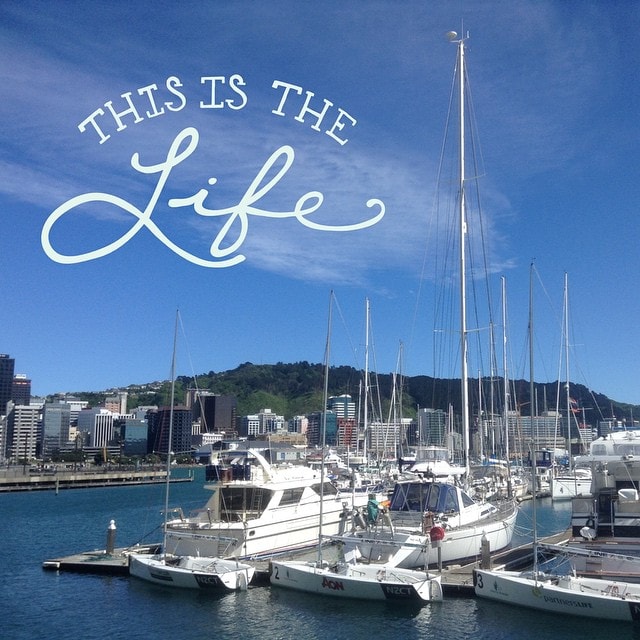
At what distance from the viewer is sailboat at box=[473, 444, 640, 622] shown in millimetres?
18938

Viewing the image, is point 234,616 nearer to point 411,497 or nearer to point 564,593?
point 411,497

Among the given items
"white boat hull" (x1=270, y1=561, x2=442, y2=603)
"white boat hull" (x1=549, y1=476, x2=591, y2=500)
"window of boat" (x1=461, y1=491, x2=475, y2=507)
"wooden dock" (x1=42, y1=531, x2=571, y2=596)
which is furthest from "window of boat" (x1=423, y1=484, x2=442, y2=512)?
"white boat hull" (x1=549, y1=476, x2=591, y2=500)

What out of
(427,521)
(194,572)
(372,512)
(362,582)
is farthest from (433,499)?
(194,572)

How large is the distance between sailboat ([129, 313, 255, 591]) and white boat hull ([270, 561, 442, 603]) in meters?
1.37

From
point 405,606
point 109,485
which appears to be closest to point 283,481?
point 405,606

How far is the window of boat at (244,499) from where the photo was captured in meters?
28.0

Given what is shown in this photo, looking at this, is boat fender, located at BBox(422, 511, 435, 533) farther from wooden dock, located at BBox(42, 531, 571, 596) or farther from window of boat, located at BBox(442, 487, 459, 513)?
wooden dock, located at BBox(42, 531, 571, 596)

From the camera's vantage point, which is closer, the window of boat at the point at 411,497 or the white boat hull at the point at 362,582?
the white boat hull at the point at 362,582

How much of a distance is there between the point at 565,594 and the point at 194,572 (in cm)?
1111

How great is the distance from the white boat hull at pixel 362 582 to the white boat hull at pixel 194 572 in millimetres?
1377

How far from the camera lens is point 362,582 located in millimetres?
21453

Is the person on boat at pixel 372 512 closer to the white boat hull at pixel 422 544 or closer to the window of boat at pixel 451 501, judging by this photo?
the white boat hull at pixel 422 544

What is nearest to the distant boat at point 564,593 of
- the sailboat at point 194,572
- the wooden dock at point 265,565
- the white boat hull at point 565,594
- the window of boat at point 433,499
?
the white boat hull at point 565,594

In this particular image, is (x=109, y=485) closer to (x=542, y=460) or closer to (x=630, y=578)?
(x=542, y=460)
